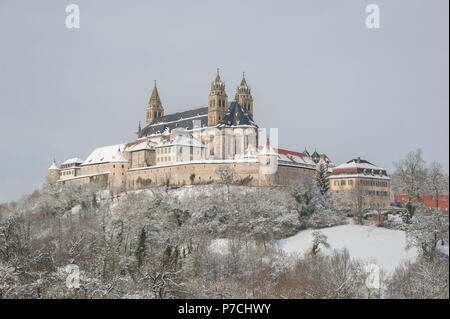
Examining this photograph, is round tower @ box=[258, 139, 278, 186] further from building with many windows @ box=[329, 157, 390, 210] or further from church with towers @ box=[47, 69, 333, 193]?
building with many windows @ box=[329, 157, 390, 210]

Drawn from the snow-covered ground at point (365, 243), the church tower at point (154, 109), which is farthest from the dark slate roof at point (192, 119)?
the snow-covered ground at point (365, 243)

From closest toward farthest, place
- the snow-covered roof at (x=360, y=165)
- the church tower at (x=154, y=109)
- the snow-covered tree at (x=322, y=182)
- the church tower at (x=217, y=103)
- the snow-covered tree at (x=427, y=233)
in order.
Answer: the snow-covered tree at (x=427, y=233) < the snow-covered tree at (x=322, y=182) < the snow-covered roof at (x=360, y=165) < the church tower at (x=217, y=103) < the church tower at (x=154, y=109)

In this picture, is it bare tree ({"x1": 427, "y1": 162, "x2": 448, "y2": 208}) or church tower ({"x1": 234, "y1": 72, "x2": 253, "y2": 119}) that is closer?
bare tree ({"x1": 427, "y1": 162, "x2": 448, "y2": 208})

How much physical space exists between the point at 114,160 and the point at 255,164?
2114cm

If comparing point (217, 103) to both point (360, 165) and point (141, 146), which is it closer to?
point (141, 146)

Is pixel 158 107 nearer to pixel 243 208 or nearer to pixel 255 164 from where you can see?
pixel 255 164

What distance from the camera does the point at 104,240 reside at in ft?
202

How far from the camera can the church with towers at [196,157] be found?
8294 cm

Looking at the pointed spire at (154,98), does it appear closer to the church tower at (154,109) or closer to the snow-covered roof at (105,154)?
the church tower at (154,109)

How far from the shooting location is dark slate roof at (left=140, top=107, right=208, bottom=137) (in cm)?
10056

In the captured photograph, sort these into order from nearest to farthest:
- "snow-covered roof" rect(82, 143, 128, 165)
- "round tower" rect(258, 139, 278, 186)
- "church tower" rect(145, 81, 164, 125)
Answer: "round tower" rect(258, 139, 278, 186) < "snow-covered roof" rect(82, 143, 128, 165) < "church tower" rect(145, 81, 164, 125)

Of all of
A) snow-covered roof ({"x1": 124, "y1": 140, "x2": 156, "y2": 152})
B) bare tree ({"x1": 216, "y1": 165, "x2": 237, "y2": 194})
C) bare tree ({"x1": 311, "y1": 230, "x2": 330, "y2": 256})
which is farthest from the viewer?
snow-covered roof ({"x1": 124, "y1": 140, "x2": 156, "y2": 152})

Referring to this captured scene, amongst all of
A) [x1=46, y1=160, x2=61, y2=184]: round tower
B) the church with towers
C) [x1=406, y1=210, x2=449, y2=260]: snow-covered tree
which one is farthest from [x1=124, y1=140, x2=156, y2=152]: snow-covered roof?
[x1=406, y1=210, x2=449, y2=260]: snow-covered tree
